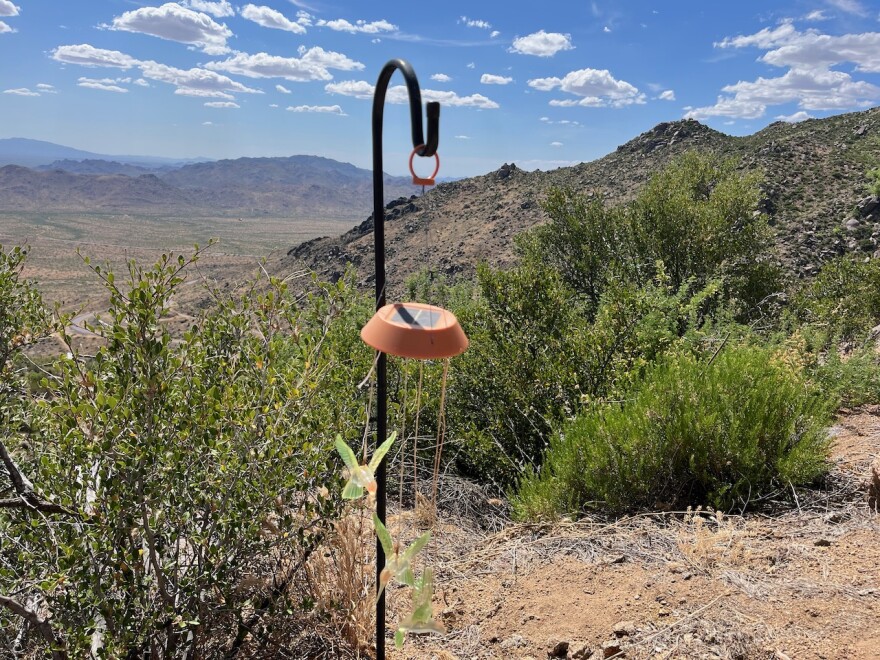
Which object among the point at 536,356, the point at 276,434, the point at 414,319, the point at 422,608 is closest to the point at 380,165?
the point at 414,319

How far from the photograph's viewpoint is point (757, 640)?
244cm

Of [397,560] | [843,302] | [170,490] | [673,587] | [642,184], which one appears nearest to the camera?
[397,560]

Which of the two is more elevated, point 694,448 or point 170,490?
point 170,490

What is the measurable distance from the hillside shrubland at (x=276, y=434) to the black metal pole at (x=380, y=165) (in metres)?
0.30

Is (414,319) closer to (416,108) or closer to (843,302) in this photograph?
(416,108)

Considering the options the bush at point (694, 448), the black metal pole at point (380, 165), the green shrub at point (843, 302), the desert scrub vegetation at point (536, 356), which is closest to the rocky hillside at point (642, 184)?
the green shrub at point (843, 302)

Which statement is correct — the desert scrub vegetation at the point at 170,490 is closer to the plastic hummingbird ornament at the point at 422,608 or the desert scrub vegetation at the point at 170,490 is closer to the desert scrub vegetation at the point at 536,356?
the plastic hummingbird ornament at the point at 422,608

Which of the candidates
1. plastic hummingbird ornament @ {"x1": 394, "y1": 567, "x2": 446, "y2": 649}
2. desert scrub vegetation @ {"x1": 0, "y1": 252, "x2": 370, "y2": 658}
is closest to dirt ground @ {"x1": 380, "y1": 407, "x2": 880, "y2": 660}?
desert scrub vegetation @ {"x1": 0, "y1": 252, "x2": 370, "y2": 658}

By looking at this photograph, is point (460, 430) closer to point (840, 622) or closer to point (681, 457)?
point (681, 457)

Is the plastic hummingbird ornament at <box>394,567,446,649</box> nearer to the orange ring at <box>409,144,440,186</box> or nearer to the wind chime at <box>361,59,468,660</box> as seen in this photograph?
the wind chime at <box>361,59,468,660</box>

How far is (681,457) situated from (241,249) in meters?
126

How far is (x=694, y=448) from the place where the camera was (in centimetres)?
378

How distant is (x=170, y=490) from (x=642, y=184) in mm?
33448

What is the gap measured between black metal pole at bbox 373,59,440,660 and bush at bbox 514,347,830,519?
206 cm
